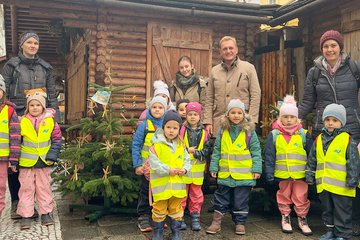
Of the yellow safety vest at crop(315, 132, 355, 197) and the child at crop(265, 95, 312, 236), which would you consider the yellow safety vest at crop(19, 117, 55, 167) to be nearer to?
the child at crop(265, 95, 312, 236)

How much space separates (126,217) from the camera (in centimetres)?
510

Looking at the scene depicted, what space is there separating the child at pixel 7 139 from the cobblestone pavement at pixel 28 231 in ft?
0.97

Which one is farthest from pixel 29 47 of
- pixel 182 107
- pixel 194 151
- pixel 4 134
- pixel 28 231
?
pixel 194 151

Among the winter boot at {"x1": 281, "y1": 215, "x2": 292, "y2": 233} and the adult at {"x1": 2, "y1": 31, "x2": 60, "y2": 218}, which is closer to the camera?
the winter boot at {"x1": 281, "y1": 215, "x2": 292, "y2": 233}

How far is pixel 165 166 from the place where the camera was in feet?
12.3

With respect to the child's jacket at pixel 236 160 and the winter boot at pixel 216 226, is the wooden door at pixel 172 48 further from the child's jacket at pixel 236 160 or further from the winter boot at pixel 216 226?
the winter boot at pixel 216 226

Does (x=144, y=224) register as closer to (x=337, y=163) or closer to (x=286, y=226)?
(x=286, y=226)

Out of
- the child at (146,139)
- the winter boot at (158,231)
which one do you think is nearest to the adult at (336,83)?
the child at (146,139)

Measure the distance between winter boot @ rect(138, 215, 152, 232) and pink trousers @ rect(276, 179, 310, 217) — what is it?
5.56ft

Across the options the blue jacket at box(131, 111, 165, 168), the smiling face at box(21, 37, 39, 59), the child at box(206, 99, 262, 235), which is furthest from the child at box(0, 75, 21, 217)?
the child at box(206, 99, 262, 235)

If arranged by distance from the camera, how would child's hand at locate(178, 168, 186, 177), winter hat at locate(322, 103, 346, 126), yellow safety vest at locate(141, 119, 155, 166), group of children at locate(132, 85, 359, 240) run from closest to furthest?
child's hand at locate(178, 168, 186, 177)
group of children at locate(132, 85, 359, 240)
winter hat at locate(322, 103, 346, 126)
yellow safety vest at locate(141, 119, 155, 166)

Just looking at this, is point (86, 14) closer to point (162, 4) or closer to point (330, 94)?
point (162, 4)

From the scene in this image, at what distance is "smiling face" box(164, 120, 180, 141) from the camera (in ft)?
12.7

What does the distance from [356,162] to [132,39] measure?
16.9ft
